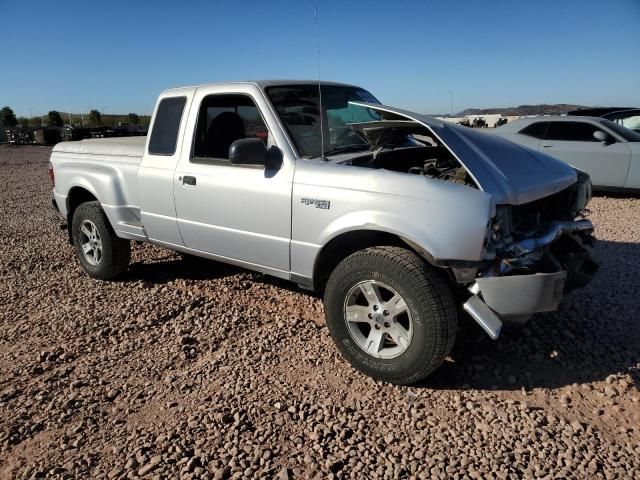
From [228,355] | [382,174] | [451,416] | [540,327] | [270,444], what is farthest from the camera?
[540,327]

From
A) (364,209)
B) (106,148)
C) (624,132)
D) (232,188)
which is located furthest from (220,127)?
(624,132)

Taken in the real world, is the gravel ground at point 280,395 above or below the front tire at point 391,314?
below

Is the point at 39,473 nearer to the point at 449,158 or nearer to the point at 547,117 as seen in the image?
the point at 449,158

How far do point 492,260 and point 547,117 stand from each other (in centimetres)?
801

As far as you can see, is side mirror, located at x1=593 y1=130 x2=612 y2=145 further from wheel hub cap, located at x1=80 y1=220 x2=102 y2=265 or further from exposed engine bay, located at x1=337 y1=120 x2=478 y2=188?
wheel hub cap, located at x1=80 y1=220 x2=102 y2=265

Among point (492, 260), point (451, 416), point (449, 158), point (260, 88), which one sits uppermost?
point (260, 88)

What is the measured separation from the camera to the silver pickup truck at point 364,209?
9.45 feet

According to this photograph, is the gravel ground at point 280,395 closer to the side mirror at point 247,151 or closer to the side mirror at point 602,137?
the side mirror at point 247,151

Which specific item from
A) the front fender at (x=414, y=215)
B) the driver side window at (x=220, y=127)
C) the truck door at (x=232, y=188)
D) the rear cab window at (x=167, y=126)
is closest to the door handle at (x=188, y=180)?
the truck door at (x=232, y=188)

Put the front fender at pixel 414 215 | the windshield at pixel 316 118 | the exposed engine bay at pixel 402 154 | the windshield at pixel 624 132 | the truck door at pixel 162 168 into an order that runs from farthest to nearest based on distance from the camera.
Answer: the windshield at pixel 624 132, the truck door at pixel 162 168, the windshield at pixel 316 118, the exposed engine bay at pixel 402 154, the front fender at pixel 414 215

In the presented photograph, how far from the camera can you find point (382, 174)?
121 inches

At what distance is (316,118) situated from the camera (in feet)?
12.9

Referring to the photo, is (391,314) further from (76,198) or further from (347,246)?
(76,198)

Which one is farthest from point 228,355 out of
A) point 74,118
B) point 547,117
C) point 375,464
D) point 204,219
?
point 74,118
